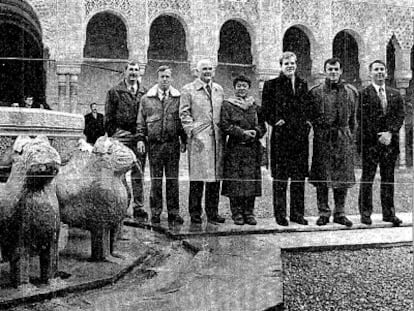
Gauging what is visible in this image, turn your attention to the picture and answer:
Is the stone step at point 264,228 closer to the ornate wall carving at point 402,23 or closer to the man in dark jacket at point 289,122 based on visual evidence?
the man in dark jacket at point 289,122

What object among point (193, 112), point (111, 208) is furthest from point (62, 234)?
point (193, 112)

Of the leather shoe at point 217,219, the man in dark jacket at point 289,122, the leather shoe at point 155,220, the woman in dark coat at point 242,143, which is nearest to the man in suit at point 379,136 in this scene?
the man in dark jacket at point 289,122

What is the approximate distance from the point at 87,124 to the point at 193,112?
424mm

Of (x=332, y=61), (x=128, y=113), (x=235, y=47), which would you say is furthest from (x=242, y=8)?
(x=128, y=113)

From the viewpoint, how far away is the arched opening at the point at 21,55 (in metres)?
1.67

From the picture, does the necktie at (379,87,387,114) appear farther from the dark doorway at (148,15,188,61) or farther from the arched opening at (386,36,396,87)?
the dark doorway at (148,15,188,61)

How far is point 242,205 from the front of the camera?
218cm

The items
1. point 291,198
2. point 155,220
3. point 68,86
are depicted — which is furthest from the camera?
point 155,220

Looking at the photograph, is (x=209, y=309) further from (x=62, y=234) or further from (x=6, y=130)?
(x=62, y=234)

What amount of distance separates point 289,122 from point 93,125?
29.7 inches

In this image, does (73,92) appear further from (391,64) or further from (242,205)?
(391,64)

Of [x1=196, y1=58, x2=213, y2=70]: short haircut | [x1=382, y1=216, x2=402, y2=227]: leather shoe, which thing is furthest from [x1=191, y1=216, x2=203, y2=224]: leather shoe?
[x1=382, y1=216, x2=402, y2=227]: leather shoe

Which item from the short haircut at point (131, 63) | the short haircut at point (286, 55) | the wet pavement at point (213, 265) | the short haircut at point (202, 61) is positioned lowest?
the wet pavement at point (213, 265)

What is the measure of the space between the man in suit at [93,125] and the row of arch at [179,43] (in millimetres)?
205
